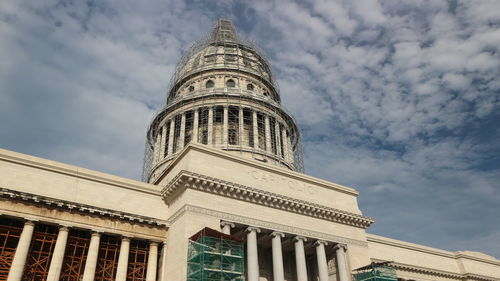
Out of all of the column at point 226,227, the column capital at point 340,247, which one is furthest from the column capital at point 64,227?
the column capital at point 340,247

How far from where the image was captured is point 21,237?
23.1 metres

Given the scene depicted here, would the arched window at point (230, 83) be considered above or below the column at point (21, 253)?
above

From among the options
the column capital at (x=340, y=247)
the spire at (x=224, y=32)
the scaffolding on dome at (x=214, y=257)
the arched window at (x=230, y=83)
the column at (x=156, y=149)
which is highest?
the spire at (x=224, y=32)

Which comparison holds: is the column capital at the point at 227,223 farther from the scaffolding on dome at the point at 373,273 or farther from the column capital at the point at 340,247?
the scaffolding on dome at the point at 373,273

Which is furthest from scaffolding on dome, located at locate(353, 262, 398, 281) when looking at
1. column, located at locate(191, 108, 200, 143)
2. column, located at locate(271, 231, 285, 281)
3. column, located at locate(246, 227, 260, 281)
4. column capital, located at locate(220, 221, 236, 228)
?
column, located at locate(191, 108, 200, 143)

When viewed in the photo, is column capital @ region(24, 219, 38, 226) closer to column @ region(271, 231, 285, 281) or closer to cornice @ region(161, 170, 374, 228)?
cornice @ region(161, 170, 374, 228)

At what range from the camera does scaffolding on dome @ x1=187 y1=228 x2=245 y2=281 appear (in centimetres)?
2341

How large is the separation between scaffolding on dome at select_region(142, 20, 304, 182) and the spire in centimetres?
270

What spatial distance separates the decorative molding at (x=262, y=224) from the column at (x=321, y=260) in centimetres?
44

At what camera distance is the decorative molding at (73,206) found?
2352cm

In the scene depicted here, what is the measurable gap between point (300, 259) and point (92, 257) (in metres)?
13.9

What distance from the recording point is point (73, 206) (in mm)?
25109

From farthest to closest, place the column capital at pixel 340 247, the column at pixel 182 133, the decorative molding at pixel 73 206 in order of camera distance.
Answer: the column at pixel 182 133
the column capital at pixel 340 247
the decorative molding at pixel 73 206

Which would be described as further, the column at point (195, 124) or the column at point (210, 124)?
the column at point (195, 124)
